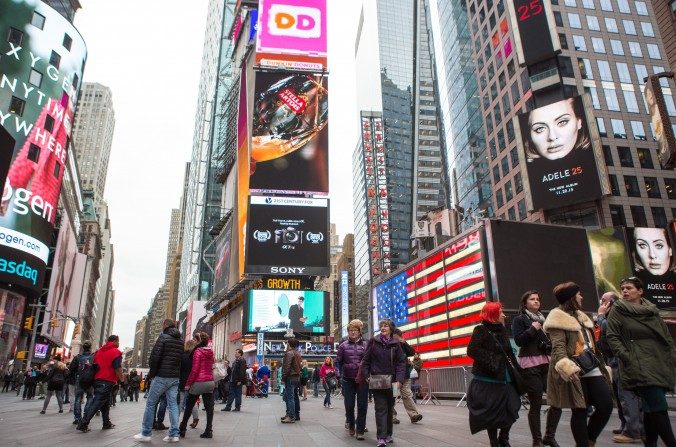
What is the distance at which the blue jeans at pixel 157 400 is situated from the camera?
27.4 feet

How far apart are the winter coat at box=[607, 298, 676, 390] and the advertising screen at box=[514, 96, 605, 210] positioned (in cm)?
4652

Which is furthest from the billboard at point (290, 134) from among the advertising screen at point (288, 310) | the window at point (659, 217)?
the window at point (659, 217)

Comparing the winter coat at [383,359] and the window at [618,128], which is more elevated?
A: the window at [618,128]

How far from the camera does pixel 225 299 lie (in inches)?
2822

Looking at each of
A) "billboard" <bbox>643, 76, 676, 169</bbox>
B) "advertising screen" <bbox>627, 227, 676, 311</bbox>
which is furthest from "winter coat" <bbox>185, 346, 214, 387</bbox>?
"advertising screen" <bbox>627, 227, 676, 311</bbox>

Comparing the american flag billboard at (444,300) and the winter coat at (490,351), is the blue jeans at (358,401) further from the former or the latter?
the american flag billboard at (444,300)

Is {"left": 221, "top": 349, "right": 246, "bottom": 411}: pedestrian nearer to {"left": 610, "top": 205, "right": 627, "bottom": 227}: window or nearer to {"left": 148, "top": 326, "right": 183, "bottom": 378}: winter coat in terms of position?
{"left": 148, "top": 326, "right": 183, "bottom": 378}: winter coat

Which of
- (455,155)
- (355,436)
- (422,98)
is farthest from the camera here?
(422,98)

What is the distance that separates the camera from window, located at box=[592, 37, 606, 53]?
198 ft

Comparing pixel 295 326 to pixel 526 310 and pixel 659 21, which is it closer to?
pixel 659 21

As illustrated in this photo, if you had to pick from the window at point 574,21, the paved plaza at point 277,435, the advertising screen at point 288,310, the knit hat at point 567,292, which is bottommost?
the paved plaza at point 277,435

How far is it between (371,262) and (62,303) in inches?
2491

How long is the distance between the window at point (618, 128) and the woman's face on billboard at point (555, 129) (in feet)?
38.1

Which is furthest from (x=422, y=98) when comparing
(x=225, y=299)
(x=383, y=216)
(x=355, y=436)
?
(x=355, y=436)
